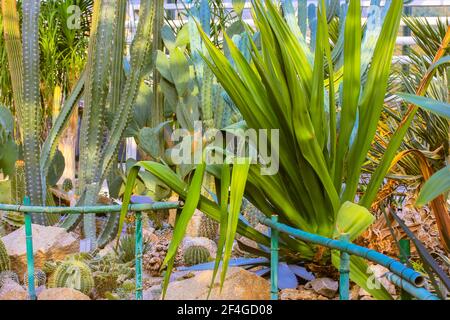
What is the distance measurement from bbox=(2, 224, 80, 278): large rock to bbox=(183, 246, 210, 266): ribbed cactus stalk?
54cm

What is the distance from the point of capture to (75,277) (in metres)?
2.31

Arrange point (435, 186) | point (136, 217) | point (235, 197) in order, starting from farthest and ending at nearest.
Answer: point (136, 217) → point (235, 197) → point (435, 186)

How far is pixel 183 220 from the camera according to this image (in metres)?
1.55

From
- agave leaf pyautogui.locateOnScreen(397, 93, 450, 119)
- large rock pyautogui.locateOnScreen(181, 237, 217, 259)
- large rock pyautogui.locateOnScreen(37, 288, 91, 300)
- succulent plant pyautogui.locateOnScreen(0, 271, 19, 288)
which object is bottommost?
succulent plant pyautogui.locateOnScreen(0, 271, 19, 288)

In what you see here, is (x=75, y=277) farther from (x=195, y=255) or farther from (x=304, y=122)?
(x=304, y=122)

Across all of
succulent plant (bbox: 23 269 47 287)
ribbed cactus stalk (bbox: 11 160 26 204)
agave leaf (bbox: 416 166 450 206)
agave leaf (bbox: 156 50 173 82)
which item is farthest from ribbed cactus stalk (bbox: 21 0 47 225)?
agave leaf (bbox: 416 166 450 206)

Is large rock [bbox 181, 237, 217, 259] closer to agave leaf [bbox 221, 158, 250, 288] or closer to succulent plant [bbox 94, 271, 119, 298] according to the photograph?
succulent plant [bbox 94, 271, 119, 298]

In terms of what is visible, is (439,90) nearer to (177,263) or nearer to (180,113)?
(180,113)

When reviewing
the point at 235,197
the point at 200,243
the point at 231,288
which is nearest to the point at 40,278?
the point at 200,243

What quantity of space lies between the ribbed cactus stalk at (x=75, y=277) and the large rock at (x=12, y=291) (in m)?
0.12

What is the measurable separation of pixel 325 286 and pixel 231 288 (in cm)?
25

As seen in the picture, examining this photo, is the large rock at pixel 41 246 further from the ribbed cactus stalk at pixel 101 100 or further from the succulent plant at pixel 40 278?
the ribbed cactus stalk at pixel 101 100

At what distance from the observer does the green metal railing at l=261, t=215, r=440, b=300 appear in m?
1.10
